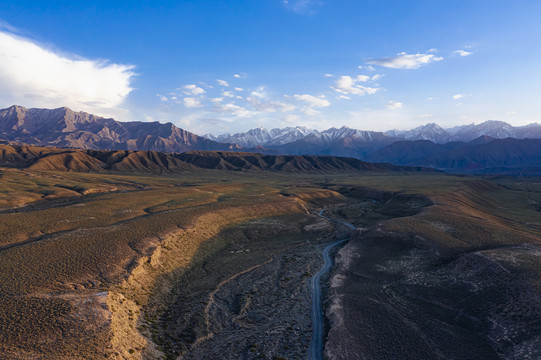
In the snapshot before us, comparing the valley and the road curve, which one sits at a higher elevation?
the valley

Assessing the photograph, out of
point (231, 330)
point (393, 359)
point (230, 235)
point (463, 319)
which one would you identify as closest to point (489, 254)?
point (463, 319)

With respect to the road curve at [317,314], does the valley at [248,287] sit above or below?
above

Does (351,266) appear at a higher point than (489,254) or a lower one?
lower

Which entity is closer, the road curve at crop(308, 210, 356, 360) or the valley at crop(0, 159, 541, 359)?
the valley at crop(0, 159, 541, 359)

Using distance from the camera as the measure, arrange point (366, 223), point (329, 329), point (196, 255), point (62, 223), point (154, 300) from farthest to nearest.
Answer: point (366, 223) < point (62, 223) < point (196, 255) < point (154, 300) < point (329, 329)

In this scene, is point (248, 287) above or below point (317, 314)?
above

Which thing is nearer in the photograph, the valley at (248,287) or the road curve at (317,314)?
the valley at (248,287)

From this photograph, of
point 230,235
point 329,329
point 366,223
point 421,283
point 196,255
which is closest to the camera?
point 329,329

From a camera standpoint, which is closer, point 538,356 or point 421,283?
point 538,356

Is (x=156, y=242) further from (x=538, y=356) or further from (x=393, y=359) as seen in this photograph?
(x=538, y=356)

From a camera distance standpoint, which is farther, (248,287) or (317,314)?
(248,287)
